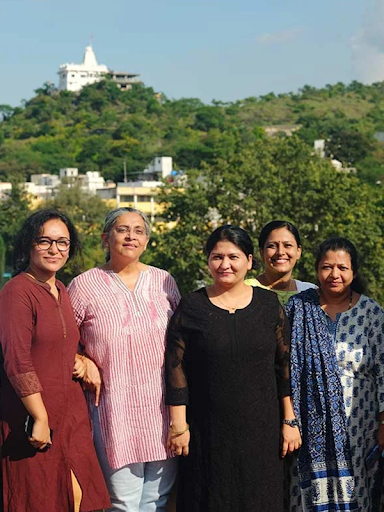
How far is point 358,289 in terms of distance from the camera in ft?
10.7

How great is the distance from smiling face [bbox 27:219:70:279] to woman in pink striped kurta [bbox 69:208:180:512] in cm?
19

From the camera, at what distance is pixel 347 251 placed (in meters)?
3.20

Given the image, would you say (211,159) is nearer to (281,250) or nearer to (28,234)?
(281,250)

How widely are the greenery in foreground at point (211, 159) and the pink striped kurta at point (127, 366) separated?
0.90ft

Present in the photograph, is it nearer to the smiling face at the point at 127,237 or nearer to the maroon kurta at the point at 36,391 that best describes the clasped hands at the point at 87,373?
the maroon kurta at the point at 36,391

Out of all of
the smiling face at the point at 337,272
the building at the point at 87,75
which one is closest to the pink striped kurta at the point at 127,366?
the smiling face at the point at 337,272

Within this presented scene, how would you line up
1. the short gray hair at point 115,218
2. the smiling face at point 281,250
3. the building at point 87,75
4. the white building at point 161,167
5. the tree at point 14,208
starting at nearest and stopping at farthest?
the short gray hair at point 115,218, the smiling face at point 281,250, the tree at point 14,208, the white building at point 161,167, the building at point 87,75

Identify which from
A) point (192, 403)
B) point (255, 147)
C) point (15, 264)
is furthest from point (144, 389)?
point (255, 147)

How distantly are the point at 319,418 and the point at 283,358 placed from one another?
265mm

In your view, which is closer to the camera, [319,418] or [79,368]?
[79,368]

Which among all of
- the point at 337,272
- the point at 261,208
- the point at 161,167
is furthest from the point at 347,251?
the point at 161,167

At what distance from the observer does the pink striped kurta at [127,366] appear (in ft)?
9.96

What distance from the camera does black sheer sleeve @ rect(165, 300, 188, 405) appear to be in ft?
9.89

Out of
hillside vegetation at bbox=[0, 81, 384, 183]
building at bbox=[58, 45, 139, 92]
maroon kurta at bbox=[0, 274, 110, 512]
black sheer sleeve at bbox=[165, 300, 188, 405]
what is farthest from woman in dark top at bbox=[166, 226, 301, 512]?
building at bbox=[58, 45, 139, 92]
